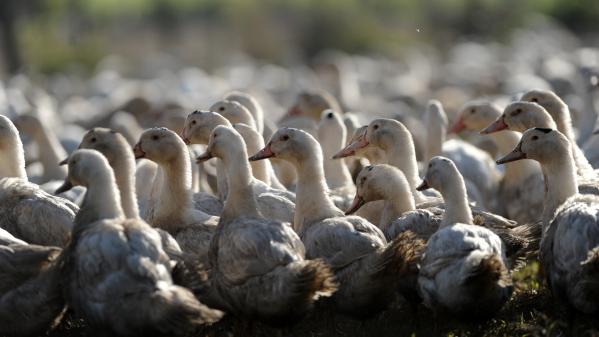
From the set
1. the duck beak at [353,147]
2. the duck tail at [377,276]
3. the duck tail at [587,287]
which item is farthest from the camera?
the duck beak at [353,147]

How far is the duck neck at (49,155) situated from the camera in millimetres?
13125

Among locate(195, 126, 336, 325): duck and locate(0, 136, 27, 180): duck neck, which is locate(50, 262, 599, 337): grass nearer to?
locate(195, 126, 336, 325): duck

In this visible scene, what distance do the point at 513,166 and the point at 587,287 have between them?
15.4 feet

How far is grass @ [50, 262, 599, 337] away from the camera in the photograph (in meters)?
8.53

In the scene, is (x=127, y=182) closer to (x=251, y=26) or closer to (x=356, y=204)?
(x=356, y=204)

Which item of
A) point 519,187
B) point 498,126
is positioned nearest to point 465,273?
point 498,126

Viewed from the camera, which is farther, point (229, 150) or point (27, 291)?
point (229, 150)

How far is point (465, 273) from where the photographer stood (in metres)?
8.10

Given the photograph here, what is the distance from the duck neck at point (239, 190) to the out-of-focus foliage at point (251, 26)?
3472 centimetres

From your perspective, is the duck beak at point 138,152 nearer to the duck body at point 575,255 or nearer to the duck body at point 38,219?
the duck body at point 38,219

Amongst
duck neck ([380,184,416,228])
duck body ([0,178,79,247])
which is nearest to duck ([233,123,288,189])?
duck neck ([380,184,416,228])

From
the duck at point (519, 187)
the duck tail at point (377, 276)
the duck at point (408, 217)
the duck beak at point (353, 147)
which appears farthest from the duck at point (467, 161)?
the duck tail at point (377, 276)

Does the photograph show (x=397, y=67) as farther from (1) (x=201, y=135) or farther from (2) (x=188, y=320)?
(2) (x=188, y=320)

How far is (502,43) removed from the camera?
183ft
